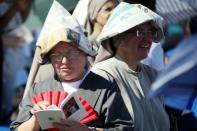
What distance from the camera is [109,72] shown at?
14.5 feet

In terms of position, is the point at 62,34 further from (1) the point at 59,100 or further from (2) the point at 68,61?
(1) the point at 59,100

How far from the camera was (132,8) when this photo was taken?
4.62 metres

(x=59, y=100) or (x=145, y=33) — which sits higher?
(x=145, y=33)

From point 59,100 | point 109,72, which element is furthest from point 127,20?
point 59,100

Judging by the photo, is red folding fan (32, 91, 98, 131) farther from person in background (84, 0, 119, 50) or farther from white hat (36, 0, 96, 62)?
person in background (84, 0, 119, 50)

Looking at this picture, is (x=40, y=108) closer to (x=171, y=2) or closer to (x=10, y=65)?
(x=171, y=2)

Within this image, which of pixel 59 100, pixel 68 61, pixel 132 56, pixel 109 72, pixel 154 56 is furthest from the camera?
pixel 154 56

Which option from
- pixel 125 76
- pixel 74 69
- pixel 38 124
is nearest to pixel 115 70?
pixel 125 76

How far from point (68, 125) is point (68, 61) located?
0.41 m

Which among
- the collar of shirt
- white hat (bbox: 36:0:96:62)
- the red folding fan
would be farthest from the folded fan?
white hat (bbox: 36:0:96:62)

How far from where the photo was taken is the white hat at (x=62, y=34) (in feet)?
13.7

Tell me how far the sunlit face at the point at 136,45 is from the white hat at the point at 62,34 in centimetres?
30

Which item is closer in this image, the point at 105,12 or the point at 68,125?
the point at 68,125

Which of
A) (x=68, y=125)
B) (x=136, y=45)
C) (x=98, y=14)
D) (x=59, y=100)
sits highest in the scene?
(x=98, y=14)
